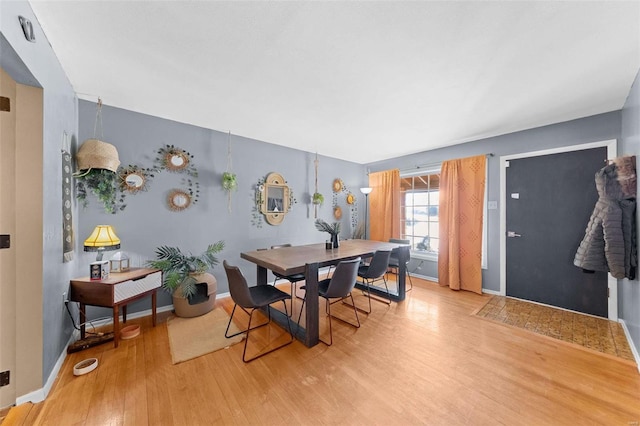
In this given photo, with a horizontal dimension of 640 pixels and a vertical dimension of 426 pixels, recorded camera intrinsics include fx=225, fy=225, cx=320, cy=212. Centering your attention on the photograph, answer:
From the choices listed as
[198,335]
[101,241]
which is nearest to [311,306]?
[198,335]

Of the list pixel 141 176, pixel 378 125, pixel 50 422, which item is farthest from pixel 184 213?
pixel 378 125

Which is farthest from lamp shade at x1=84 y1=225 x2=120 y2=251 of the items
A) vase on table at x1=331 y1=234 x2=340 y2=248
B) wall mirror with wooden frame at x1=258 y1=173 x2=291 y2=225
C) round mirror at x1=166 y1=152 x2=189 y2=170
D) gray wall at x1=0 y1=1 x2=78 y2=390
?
vase on table at x1=331 y1=234 x2=340 y2=248

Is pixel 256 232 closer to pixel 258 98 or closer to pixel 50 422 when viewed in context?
pixel 258 98

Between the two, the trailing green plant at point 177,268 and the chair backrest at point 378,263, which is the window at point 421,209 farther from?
the trailing green plant at point 177,268

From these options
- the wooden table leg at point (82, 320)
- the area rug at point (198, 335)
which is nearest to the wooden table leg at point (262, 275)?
the area rug at point (198, 335)

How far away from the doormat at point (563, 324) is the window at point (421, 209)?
1.40 meters

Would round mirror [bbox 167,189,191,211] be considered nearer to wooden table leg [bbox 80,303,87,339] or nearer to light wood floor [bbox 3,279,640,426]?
wooden table leg [bbox 80,303,87,339]

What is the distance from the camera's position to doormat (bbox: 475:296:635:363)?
82.5 inches

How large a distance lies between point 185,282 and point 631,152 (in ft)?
15.1

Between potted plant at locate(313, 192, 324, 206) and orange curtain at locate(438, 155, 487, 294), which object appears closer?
orange curtain at locate(438, 155, 487, 294)

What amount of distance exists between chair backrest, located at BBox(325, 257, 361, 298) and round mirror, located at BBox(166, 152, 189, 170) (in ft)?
7.90

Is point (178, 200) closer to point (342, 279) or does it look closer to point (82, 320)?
point (82, 320)

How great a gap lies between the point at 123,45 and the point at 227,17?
0.87 metres

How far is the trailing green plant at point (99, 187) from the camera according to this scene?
91.9 inches
